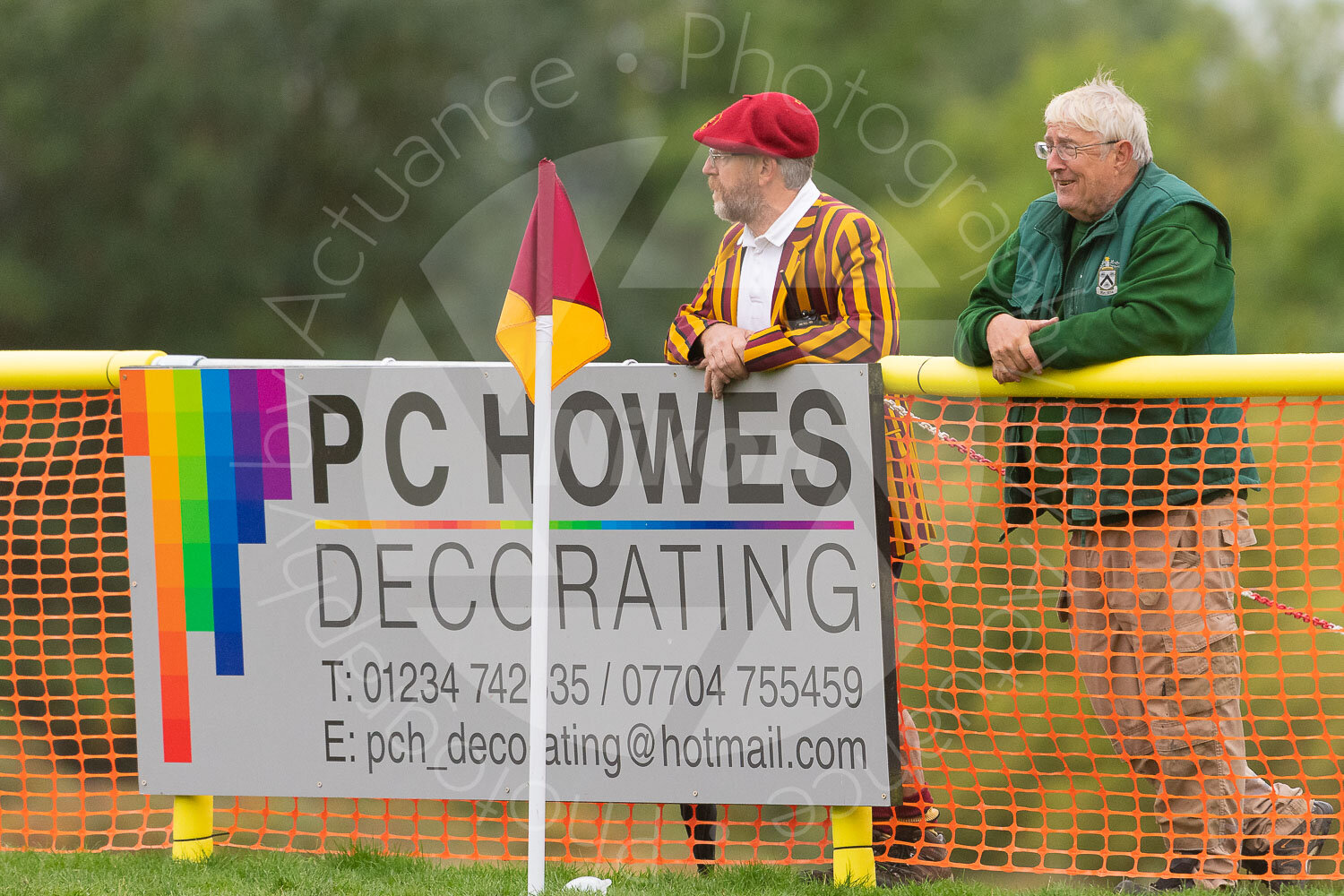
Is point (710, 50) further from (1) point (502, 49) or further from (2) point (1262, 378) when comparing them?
(2) point (1262, 378)

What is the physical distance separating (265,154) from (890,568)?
1583 cm

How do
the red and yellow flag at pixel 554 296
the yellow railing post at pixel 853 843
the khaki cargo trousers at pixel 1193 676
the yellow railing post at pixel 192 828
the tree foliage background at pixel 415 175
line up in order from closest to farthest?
the red and yellow flag at pixel 554 296 < the khaki cargo trousers at pixel 1193 676 < the yellow railing post at pixel 853 843 < the yellow railing post at pixel 192 828 < the tree foliage background at pixel 415 175

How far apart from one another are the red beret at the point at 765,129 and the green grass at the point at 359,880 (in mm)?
2271

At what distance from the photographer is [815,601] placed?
4.27 meters

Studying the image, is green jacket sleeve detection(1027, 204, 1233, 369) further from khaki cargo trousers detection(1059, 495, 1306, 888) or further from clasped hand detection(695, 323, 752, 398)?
clasped hand detection(695, 323, 752, 398)

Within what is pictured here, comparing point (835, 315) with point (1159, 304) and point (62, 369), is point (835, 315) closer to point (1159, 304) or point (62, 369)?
point (1159, 304)

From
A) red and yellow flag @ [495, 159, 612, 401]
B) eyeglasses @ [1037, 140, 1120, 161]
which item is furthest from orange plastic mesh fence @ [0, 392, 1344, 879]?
red and yellow flag @ [495, 159, 612, 401]

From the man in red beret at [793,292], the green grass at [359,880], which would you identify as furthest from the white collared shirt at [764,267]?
the green grass at [359,880]

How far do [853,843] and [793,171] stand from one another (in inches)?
83.3

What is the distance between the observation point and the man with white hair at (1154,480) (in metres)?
4.07

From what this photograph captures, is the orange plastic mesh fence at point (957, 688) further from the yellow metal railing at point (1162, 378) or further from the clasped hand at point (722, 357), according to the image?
the clasped hand at point (722, 357)

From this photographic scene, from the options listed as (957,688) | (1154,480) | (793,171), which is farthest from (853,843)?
(793,171)

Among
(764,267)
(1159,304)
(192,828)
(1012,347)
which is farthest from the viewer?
(192,828)

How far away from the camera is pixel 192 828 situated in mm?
4625
